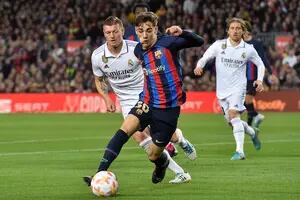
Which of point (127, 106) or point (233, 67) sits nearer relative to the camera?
point (127, 106)

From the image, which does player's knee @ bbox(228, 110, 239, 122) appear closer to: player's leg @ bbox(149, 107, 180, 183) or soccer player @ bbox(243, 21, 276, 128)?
soccer player @ bbox(243, 21, 276, 128)

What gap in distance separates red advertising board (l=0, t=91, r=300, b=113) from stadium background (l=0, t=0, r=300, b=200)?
0.04m

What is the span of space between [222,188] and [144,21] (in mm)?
2169

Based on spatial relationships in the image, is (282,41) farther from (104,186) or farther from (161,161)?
(104,186)

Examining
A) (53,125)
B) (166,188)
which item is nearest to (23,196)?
(166,188)

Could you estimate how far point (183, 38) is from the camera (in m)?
10.3

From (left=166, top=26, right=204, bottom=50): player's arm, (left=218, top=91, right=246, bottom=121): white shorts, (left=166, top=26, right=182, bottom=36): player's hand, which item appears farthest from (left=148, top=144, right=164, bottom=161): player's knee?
(left=218, top=91, right=246, bottom=121): white shorts

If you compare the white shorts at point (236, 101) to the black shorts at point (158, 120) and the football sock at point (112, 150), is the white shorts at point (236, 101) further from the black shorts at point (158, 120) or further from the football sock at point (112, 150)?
the football sock at point (112, 150)

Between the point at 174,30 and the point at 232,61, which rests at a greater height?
the point at 174,30

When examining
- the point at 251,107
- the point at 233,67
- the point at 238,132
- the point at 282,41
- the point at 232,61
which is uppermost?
the point at 232,61

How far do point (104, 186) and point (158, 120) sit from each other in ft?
4.26

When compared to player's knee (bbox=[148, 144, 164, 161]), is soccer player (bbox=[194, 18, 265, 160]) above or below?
below

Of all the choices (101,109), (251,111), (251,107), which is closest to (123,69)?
(251,107)

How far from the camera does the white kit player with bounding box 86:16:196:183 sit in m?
11.5
